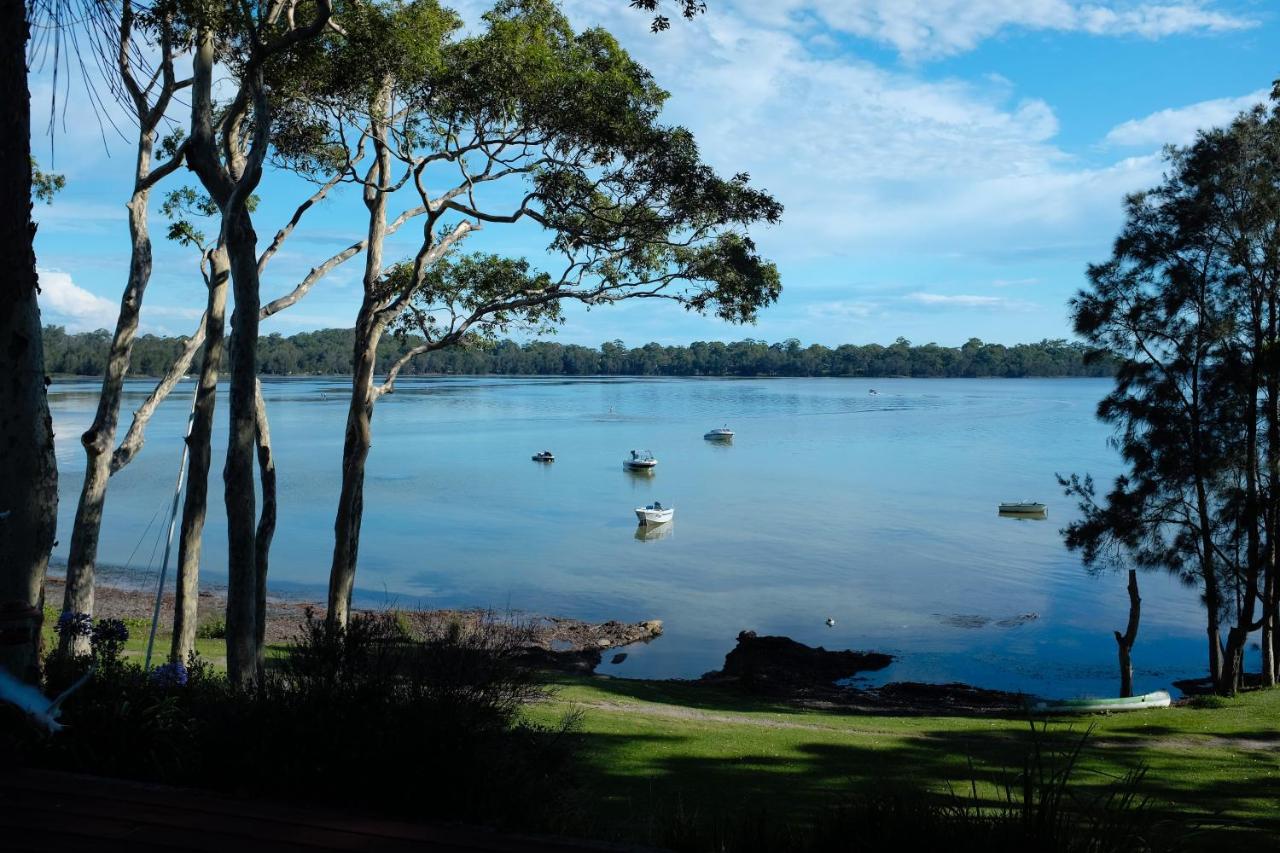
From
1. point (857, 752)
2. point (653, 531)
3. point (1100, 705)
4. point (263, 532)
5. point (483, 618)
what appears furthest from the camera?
point (653, 531)

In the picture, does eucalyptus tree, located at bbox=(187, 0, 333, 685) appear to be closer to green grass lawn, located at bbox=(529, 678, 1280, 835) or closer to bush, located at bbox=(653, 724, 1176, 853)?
green grass lawn, located at bbox=(529, 678, 1280, 835)

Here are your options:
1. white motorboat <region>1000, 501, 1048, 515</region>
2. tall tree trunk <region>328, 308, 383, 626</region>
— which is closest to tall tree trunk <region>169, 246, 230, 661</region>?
tall tree trunk <region>328, 308, 383, 626</region>

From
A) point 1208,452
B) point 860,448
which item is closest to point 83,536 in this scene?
point 1208,452

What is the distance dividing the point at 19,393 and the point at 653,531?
111 feet

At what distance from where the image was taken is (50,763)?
407 cm

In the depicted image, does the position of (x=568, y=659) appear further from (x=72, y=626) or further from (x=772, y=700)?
(x=72, y=626)

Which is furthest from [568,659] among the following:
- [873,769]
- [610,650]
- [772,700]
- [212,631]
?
[873,769]

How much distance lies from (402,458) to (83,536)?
52.1 metres

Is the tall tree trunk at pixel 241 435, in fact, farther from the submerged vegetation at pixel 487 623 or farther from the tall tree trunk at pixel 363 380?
the tall tree trunk at pixel 363 380

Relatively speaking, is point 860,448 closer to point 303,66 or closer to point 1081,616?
point 1081,616

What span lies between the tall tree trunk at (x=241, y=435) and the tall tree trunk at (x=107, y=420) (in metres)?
2.28

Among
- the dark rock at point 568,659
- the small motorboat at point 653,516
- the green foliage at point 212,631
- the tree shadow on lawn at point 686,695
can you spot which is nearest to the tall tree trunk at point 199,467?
the tree shadow on lawn at point 686,695

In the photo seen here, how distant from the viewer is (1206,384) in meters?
19.0

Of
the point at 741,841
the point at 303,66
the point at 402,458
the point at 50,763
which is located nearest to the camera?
the point at 741,841
